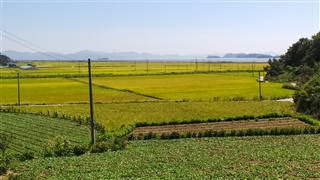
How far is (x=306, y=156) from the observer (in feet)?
76.1

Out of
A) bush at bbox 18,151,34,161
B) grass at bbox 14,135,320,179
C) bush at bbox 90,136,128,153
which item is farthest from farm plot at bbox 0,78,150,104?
bush at bbox 18,151,34,161

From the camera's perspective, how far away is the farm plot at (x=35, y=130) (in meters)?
28.7

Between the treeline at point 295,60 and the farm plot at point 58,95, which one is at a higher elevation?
the treeline at point 295,60

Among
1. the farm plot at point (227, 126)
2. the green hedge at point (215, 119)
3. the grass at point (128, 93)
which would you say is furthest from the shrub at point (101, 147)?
the grass at point (128, 93)

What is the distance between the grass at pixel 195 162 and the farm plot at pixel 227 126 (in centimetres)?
544

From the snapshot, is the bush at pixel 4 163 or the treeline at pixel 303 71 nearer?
the bush at pixel 4 163

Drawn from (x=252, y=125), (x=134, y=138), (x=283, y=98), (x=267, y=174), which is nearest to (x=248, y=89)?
(x=283, y=98)

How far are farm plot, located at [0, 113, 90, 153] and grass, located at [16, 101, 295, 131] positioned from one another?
131 inches

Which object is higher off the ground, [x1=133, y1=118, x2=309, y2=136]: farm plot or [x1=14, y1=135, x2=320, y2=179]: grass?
[x1=14, y1=135, x2=320, y2=179]: grass

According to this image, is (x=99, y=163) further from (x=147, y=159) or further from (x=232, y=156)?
(x=232, y=156)

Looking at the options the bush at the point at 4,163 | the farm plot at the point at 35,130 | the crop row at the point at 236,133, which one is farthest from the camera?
the crop row at the point at 236,133

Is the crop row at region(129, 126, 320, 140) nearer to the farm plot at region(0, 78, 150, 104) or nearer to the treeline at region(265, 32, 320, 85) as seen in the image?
the farm plot at region(0, 78, 150, 104)

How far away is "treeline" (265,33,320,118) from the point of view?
4330 cm

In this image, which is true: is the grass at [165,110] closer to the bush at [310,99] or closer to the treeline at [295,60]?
the bush at [310,99]
